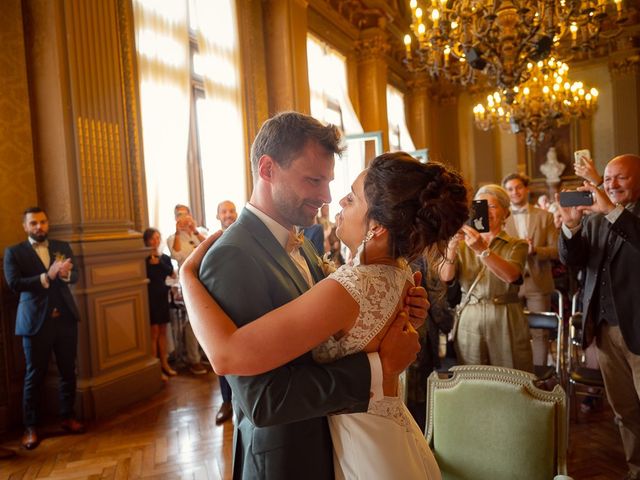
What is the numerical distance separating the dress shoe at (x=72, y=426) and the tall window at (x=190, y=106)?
79.2 inches

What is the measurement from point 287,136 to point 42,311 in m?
3.05

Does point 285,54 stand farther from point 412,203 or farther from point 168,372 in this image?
point 412,203

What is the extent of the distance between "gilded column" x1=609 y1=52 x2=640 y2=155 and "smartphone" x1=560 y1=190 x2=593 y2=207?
34.0ft

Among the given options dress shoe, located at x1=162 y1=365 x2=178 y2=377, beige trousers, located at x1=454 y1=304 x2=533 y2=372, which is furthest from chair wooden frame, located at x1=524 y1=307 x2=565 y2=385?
dress shoe, located at x1=162 y1=365 x2=178 y2=377

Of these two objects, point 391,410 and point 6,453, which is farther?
point 6,453

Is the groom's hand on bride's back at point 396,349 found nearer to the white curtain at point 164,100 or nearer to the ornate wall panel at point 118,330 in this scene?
the ornate wall panel at point 118,330

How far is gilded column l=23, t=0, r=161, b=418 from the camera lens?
149 inches

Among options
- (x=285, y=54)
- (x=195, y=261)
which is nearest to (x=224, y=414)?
(x=195, y=261)

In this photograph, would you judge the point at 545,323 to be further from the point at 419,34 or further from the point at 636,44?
the point at 636,44

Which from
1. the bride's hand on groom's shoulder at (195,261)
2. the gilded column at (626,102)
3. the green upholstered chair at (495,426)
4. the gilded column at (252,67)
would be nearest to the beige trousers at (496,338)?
the green upholstered chair at (495,426)

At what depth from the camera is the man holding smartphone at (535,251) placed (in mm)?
4022

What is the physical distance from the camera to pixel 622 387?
8.79 ft

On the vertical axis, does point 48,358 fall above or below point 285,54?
below

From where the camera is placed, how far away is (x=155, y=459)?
3.11 metres
